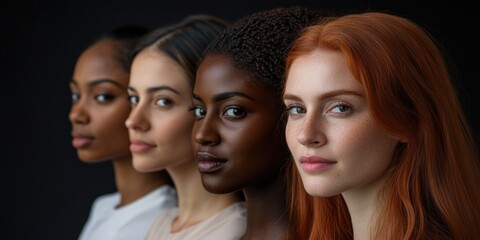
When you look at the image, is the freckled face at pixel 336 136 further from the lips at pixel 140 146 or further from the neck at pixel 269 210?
the lips at pixel 140 146

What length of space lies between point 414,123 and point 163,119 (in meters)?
1.12

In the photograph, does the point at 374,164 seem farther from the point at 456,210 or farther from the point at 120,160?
the point at 120,160

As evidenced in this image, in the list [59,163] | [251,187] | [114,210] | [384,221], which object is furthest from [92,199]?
[384,221]

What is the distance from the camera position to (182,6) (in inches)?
205

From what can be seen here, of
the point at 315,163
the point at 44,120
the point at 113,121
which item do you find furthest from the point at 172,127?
the point at 44,120

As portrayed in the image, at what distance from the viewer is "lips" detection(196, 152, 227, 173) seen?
9.32ft

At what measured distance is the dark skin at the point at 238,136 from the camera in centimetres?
281

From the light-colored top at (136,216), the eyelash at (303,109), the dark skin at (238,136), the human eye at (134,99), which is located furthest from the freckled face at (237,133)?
the light-colored top at (136,216)

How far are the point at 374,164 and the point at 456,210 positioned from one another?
24 centimetres

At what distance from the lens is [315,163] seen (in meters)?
2.45

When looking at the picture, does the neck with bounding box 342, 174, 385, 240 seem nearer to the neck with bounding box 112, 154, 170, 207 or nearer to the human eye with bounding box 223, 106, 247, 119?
the human eye with bounding box 223, 106, 247, 119

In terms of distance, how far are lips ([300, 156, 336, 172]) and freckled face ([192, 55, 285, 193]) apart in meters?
0.36

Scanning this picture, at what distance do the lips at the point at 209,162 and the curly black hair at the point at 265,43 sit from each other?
0.26 m

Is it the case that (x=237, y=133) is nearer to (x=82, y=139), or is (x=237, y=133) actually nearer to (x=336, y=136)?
(x=336, y=136)
